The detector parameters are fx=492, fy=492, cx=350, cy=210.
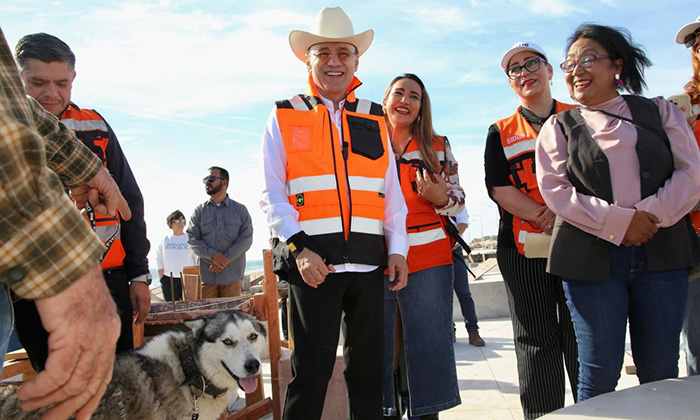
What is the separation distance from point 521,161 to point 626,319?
45.3 inches

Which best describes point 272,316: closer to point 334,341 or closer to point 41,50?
point 334,341

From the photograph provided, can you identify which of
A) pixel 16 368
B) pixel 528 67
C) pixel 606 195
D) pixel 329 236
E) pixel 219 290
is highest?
pixel 528 67

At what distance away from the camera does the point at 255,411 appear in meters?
4.09

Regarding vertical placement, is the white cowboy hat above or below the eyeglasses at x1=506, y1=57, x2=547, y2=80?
above

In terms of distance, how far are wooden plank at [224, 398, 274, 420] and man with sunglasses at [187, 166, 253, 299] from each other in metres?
3.17

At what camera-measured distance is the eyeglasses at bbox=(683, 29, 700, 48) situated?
3.15 meters

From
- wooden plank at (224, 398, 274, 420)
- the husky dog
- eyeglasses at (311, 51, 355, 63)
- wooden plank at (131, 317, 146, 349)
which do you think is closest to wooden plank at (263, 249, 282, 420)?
wooden plank at (224, 398, 274, 420)

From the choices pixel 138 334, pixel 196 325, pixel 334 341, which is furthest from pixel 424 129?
pixel 138 334

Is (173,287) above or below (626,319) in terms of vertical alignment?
below

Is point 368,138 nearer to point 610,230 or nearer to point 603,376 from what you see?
point 610,230

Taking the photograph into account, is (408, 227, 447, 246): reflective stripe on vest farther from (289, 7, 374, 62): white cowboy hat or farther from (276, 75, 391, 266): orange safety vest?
(289, 7, 374, 62): white cowboy hat

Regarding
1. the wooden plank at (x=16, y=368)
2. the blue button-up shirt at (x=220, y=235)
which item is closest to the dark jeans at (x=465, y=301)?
the blue button-up shirt at (x=220, y=235)

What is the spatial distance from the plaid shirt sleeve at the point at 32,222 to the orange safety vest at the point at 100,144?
1.72 meters

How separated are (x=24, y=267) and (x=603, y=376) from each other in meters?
2.27
